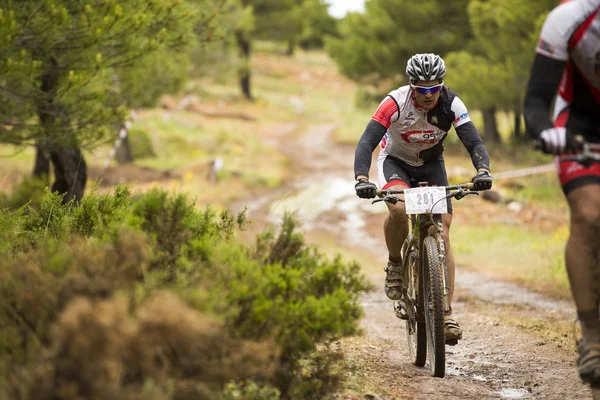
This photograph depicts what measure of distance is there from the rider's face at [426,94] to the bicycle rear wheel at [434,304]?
42.2 inches

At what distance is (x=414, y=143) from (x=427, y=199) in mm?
781

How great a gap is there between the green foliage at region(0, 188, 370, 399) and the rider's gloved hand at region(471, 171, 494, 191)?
5.34ft

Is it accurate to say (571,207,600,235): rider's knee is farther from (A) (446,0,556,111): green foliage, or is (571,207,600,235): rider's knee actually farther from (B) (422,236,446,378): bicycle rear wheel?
(A) (446,0,556,111): green foliage

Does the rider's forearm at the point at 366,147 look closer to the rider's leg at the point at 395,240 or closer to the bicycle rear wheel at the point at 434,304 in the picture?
the rider's leg at the point at 395,240

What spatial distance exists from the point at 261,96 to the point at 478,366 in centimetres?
4774

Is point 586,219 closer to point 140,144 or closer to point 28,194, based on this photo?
point 28,194

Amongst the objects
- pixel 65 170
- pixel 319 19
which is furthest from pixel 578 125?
pixel 319 19

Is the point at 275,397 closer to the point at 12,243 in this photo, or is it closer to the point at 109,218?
the point at 109,218

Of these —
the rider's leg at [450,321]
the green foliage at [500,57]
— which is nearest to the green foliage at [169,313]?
the rider's leg at [450,321]

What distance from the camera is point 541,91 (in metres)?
3.94

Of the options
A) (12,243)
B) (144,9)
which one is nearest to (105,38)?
(144,9)

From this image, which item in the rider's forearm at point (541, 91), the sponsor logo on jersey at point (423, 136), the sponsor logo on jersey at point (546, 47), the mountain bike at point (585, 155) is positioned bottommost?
the sponsor logo on jersey at point (423, 136)

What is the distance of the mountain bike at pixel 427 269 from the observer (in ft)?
17.5

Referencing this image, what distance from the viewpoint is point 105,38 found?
8.48 m
